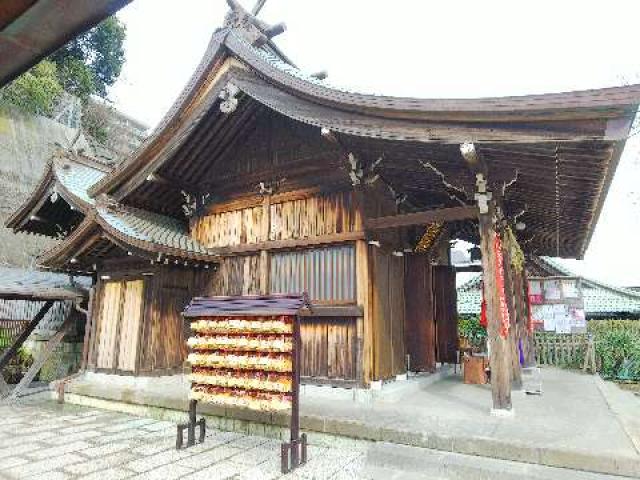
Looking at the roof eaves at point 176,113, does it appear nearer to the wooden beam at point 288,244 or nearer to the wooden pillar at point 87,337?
the wooden beam at point 288,244

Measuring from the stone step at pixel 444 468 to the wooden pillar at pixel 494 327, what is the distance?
1.38 meters

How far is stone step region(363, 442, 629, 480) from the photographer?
172 inches

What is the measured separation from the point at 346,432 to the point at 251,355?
1680 mm

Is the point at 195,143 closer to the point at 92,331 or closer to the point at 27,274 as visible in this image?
the point at 92,331

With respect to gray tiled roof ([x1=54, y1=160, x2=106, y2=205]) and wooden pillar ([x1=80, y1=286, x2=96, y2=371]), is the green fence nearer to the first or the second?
wooden pillar ([x1=80, y1=286, x2=96, y2=371])

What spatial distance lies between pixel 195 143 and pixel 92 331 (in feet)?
16.1

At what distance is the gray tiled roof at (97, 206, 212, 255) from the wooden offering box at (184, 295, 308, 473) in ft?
9.48

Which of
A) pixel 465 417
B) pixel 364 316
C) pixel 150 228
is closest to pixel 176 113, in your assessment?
pixel 150 228

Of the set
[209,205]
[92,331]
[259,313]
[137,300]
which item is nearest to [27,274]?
[92,331]

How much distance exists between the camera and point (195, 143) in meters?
9.16

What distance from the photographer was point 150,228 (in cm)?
920

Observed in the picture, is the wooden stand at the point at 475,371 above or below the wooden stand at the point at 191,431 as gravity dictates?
above

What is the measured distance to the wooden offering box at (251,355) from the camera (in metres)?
5.20

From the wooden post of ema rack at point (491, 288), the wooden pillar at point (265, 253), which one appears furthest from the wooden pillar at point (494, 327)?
the wooden pillar at point (265, 253)
